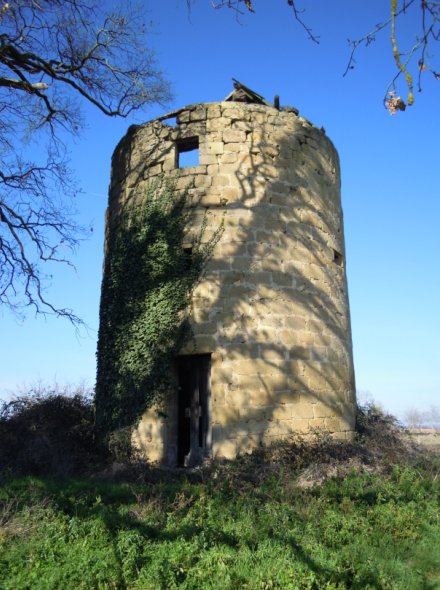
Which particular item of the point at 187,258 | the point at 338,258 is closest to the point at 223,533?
the point at 187,258

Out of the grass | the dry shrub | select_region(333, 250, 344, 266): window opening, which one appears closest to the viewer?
the grass

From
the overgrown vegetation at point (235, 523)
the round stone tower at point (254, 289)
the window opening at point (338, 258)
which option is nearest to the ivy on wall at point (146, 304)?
the round stone tower at point (254, 289)

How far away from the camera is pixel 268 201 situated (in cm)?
923

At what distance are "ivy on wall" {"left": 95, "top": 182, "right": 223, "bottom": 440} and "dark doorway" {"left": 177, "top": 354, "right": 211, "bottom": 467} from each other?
0.45m

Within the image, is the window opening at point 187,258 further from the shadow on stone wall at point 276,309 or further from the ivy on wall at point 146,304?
the shadow on stone wall at point 276,309

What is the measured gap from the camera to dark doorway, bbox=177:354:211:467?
8531 mm

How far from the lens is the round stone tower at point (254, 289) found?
830 cm

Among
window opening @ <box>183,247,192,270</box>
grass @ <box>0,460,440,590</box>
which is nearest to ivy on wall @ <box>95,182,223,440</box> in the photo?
window opening @ <box>183,247,192,270</box>

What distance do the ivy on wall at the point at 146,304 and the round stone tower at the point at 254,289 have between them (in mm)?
243

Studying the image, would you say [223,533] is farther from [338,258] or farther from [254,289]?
[338,258]

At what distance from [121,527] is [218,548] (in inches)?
45.1

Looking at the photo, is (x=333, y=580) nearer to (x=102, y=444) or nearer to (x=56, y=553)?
(x=56, y=553)

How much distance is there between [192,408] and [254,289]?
7.68 ft

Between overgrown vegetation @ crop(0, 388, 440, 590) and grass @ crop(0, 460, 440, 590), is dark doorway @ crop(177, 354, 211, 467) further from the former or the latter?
grass @ crop(0, 460, 440, 590)
